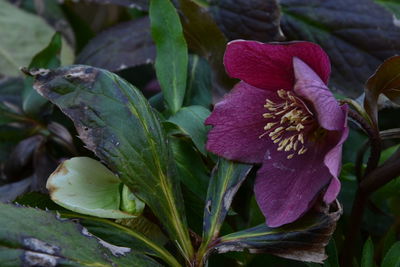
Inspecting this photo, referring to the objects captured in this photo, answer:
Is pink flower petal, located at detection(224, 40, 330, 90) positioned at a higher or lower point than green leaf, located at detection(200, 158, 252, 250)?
higher

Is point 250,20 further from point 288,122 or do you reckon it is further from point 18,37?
point 18,37

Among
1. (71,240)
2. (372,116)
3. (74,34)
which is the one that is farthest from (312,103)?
(74,34)

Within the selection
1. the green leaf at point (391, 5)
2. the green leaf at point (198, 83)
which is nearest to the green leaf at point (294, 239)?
the green leaf at point (198, 83)

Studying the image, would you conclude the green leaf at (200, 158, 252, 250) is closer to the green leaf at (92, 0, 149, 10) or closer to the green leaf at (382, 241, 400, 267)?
the green leaf at (382, 241, 400, 267)

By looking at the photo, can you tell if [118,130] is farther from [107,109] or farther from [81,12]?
[81,12]

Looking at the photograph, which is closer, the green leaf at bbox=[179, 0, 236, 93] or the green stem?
the green stem

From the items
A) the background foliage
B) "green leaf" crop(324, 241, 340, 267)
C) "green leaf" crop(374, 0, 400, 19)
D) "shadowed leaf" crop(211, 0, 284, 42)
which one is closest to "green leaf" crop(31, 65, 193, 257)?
the background foliage
